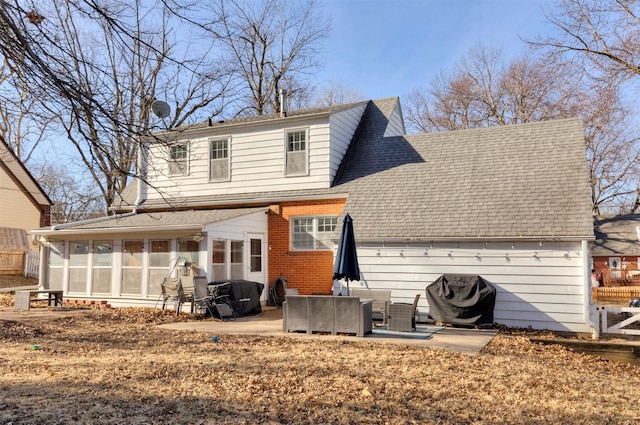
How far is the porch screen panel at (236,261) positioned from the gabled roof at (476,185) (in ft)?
11.1

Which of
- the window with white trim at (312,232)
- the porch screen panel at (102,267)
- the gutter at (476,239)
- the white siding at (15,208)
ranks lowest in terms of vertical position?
the porch screen panel at (102,267)

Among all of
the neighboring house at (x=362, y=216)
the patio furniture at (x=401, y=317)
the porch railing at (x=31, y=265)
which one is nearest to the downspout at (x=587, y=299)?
the neighboring house at (x=362, y=216)

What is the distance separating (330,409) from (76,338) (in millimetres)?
6599

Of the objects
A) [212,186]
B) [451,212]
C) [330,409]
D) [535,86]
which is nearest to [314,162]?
[212,186]

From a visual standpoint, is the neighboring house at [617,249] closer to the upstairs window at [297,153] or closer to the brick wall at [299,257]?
the brick wall at [299,257]

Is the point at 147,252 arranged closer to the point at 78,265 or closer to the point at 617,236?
the point at 78,265

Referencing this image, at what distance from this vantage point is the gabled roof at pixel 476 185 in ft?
38.5

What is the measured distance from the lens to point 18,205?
25.6 metres

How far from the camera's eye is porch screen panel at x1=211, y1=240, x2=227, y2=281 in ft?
45.9

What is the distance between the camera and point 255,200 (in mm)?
16031

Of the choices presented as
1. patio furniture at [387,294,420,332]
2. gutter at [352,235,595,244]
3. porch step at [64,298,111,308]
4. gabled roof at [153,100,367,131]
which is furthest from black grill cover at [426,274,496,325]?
porch step at [64,298,111,308]

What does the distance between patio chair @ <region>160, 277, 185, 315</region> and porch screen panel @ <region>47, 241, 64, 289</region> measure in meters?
4.18

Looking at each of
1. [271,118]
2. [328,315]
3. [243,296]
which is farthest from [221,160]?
[328,315]

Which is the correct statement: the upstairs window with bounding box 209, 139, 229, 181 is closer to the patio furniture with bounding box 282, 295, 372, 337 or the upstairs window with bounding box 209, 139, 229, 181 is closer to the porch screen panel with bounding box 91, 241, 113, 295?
the porch screen panel with bounding box 91, 241, 113, 295
